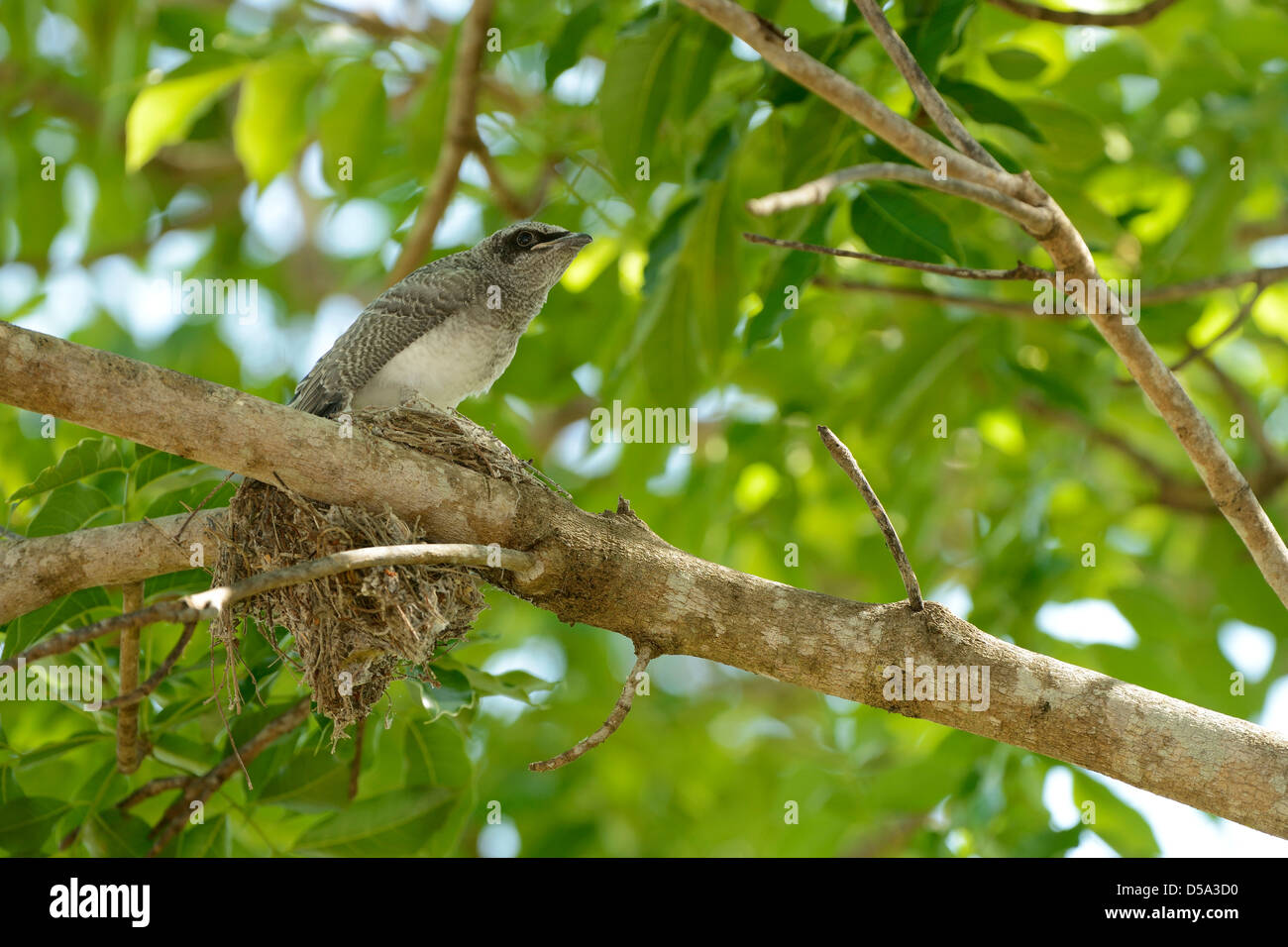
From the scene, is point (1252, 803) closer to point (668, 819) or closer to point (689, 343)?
point (689, 343)

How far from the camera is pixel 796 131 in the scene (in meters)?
3.36

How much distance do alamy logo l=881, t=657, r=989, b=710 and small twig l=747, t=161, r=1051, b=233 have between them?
0.94 m

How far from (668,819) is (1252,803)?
17.4ft

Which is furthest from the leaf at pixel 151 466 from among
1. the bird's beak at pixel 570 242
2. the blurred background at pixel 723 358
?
the bird's beak at pixel 570 242

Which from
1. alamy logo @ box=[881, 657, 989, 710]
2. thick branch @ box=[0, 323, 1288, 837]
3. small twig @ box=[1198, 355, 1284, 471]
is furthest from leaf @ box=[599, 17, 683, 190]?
small twig @ box=[1198, 355, 1284, 471]

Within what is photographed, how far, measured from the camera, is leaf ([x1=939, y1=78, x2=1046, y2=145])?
3.23m

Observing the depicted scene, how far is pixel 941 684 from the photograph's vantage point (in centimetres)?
249

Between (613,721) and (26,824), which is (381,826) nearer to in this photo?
(26,824)

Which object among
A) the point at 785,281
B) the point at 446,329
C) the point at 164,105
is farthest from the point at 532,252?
the point at 164,105

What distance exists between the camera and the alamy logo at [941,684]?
2.47m

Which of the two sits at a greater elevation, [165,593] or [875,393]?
[875,393]

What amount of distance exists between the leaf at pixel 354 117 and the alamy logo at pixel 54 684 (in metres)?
2.31

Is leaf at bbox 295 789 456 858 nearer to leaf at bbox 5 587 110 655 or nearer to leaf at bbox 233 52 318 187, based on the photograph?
leaf at bbox 5 587 110 655
